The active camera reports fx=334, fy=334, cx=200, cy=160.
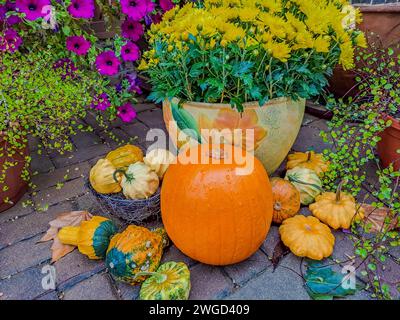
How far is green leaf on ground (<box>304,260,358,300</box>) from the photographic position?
124cm

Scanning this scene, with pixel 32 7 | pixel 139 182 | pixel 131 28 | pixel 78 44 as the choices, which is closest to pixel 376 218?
pixel 139 182

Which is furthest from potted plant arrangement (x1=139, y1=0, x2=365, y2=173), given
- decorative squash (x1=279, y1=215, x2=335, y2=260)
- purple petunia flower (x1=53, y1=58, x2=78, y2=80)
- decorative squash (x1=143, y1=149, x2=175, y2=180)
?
purple petunia flower (x1=53, y1=58, x2=78, y2=80)

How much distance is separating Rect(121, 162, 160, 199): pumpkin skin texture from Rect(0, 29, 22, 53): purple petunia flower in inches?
34.6

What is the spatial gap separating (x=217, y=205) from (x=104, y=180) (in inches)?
22.1

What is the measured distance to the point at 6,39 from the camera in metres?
1.71

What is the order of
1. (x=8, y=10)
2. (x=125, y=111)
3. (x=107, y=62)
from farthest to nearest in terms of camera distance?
1. (x=125, y=111)
2. (x=107, y=62)
3. (x=8, y=10)

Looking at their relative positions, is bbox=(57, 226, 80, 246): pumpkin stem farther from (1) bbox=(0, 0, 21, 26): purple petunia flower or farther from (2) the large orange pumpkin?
(1) bbox=(0, 0, 21, 26): purple petunia flower

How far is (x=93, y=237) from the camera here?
4.51 feet

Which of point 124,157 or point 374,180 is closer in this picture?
point 124,157

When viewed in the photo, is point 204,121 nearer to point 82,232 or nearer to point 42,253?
point 82,232

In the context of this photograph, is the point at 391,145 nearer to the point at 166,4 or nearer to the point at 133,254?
the point at 133,254

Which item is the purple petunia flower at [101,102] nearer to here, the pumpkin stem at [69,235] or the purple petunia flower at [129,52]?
the purple petunia flower at [129,52]

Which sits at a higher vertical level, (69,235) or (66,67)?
(66,67)

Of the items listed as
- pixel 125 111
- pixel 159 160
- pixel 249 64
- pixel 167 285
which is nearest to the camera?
pixel 167 285
